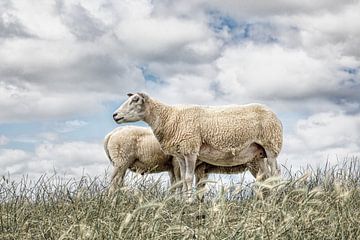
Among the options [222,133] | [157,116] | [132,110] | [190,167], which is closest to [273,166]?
[222,133]

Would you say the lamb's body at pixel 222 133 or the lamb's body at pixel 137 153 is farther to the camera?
the lamb's body at pixel 137 153

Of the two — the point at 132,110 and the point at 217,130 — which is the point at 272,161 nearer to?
the point at 217,130

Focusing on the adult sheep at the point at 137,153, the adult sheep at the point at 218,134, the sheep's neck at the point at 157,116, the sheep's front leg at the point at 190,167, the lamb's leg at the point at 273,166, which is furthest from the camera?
the adult sheep at the point at 137,153

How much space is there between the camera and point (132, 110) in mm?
13453

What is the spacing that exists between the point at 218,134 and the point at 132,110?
1989 millimetres

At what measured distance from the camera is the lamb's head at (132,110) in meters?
13.4

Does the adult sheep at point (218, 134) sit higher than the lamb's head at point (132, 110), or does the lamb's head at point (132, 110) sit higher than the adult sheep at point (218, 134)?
the lamb's head at point (132, 110)

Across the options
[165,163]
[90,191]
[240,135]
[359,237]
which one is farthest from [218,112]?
[359,237]

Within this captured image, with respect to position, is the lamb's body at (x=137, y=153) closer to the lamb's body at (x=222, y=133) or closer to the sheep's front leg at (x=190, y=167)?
the lamb's body at (x=222, y=133)

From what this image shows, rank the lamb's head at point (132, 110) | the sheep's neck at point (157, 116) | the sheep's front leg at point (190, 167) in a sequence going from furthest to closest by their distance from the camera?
the lamb's head at point (132, 110) → the sheep's neck at point (157, 116) → the sheep's front leg at point (190, 167)

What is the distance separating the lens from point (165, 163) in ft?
49.9

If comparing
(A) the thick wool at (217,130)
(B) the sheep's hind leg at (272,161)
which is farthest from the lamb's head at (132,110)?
(B) the sheep's hind leg at (272,161)

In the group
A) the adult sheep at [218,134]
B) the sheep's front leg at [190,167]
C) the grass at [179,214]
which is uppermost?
the adult sheep at [218,134]

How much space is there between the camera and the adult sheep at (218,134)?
12.6 meters
